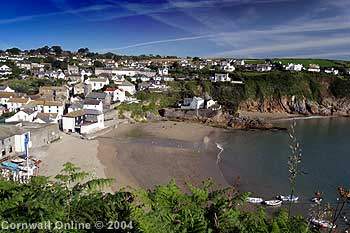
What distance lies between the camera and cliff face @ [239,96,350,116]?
2527 inches

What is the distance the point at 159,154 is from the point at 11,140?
36.4ft

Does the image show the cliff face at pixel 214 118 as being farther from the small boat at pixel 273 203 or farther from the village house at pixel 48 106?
the small boat at pixel 273 203

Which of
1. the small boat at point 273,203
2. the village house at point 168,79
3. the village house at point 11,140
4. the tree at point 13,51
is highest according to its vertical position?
the tree at point 13,51

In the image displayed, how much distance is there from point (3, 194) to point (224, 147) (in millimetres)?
30691

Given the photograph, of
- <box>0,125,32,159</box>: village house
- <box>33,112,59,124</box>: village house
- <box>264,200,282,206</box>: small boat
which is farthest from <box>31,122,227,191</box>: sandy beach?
<box>264,200,282,206</box>: small boat

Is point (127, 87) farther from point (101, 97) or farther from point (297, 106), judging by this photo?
point (297, 106)

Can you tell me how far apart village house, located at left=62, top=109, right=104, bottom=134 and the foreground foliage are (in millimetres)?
32431

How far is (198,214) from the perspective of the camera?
4332 millimetres

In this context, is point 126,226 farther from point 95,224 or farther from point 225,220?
point 225,220

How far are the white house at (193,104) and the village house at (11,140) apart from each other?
2909cm

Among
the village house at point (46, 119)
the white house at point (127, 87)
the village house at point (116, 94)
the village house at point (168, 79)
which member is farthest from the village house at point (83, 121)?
the village house at point (168, 79)

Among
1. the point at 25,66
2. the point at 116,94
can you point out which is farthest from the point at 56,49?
the point at 116,94

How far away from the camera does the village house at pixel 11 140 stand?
83.7ft

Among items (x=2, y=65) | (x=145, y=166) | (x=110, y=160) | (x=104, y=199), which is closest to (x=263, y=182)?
(x=145, y=166)
